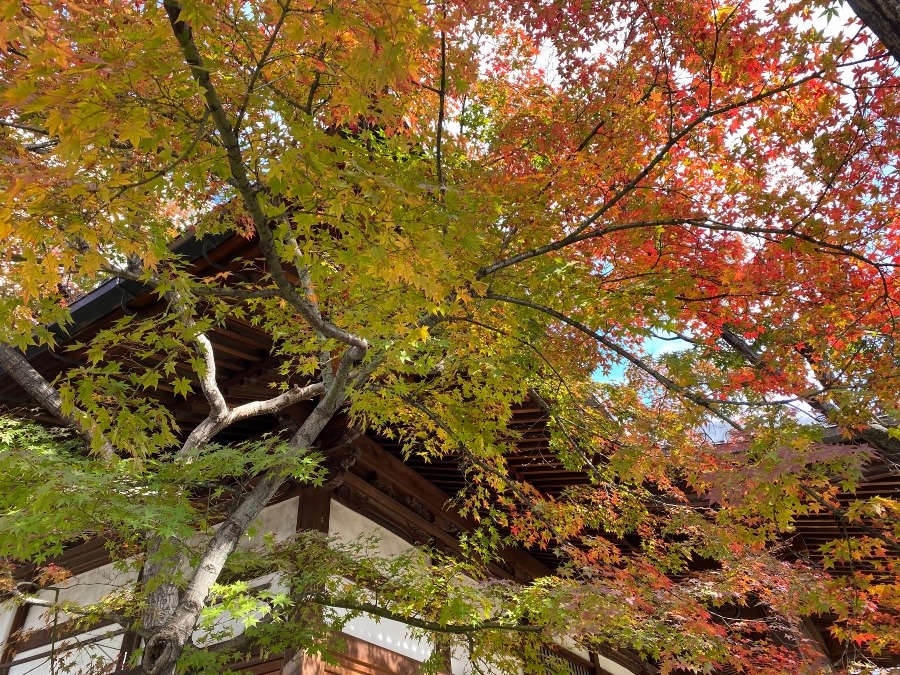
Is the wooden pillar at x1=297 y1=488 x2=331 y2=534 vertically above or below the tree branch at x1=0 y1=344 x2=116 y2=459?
below

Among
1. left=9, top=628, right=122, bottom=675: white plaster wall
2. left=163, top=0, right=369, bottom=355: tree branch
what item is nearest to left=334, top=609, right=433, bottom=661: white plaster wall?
left=9, top=628, right=122, bottom=675: white plaster wall

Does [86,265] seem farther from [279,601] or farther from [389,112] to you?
[279,601]

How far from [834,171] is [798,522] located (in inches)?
252

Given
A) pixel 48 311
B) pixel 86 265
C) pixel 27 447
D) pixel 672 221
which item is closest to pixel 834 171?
pixel 672 221

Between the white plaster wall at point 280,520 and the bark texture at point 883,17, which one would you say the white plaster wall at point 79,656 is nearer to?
the white plaster wall at point 280,520

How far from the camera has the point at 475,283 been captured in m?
3.60

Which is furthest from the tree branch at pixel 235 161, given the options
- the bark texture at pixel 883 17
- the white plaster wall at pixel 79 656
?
the white plaster wall at pixel 79 656

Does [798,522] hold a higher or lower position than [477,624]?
higher

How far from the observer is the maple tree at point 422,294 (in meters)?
2.73

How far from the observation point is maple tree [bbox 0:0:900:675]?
2732mm

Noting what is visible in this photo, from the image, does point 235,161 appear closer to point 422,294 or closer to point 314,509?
point 422,294

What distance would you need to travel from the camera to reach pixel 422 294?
3.82 metres

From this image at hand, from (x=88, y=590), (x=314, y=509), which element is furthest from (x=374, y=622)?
(x=88, y=590)

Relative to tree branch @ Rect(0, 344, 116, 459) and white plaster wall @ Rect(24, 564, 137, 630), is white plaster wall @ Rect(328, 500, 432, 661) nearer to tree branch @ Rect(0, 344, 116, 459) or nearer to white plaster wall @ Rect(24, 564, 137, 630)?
tree branch @ Rect(0, 344, 116, 459)
